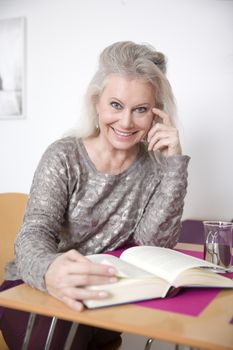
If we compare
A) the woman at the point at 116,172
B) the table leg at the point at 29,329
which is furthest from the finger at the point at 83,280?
the woman at the point at 116,172

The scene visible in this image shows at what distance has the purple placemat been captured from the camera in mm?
696

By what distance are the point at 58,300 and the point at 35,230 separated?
0.28 meters

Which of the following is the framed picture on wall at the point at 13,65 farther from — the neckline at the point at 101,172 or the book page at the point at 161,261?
the book page at the point at 161,261

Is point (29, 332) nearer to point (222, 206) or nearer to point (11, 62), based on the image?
point (222, 206)

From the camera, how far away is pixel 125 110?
3.89ft

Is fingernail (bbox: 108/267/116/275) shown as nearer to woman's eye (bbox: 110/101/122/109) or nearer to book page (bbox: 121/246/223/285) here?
book page (bbox: 121/246/223/285)

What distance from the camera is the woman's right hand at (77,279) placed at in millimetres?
682

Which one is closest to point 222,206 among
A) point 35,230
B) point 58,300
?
point 35,230

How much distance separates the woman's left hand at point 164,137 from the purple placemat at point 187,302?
1.79 ft

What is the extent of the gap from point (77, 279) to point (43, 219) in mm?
359

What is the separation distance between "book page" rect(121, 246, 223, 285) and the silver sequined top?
264 millimetres

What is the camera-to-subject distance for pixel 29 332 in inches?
35.0

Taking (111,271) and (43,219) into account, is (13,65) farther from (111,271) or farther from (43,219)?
(111,271)

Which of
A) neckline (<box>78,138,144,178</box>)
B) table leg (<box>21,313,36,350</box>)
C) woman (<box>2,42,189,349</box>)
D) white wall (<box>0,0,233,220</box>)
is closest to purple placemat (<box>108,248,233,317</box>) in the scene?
table leg (<box>21,313,36,350</box>)
